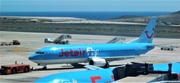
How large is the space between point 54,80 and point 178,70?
27.7 feet

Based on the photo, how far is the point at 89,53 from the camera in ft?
162

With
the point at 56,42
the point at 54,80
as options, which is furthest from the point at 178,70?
the point at 56,42

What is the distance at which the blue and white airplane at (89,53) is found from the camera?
46.9m

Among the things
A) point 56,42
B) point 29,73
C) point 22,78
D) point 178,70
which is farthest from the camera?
point 56,42

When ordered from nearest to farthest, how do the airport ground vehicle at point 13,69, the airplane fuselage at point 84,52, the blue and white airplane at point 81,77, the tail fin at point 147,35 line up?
the blue and white airplane at point 81,77, the airport ground vehicle at point 13,69, the airplane fuselage at point 84,52, the tail fin at point 147,35

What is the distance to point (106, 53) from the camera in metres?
50.8

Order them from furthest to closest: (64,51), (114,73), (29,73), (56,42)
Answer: (56,42)
(64,51)
(29,73)
(114,73)

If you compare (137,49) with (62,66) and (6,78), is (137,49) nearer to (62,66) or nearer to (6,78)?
(62,66)

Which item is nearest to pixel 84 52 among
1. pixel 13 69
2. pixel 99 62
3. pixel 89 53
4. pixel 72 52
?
pixel 89 53

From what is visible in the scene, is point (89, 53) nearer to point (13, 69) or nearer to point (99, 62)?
point (99, 62)

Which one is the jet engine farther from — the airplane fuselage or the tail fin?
the tail fin

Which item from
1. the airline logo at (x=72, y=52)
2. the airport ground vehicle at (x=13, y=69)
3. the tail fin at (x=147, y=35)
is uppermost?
the tail fin at (x=147, y=35)

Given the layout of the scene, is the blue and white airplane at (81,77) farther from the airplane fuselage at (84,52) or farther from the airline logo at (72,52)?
the airline logo at (72,52)

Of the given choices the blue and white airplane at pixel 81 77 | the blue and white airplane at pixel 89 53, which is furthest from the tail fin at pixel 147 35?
the blue and white airplane at pixel 81 77
